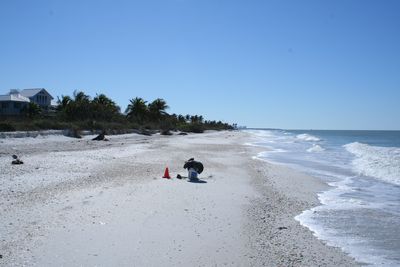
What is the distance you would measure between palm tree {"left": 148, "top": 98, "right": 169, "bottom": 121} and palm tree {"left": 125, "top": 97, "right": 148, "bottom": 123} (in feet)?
16.2

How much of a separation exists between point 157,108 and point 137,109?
7.52m

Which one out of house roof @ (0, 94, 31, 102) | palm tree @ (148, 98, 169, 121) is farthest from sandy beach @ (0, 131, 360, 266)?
palm tree @ (148, 98, 169, 121)

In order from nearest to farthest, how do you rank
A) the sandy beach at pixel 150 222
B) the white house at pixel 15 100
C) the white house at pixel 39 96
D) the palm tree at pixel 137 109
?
the sandy beach at pixel 150 222 → the white house at pixel 15 100 → the white house at pixel 39 96 → the palm tree at pixel 137 109

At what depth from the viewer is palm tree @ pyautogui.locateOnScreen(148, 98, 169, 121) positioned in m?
83.4

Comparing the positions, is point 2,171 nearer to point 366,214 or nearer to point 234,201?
point 234,201

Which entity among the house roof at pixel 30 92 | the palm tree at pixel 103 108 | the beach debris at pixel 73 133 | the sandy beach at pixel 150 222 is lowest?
the sandy beach at pixel 150 222

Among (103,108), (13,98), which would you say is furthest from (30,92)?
(103,108)

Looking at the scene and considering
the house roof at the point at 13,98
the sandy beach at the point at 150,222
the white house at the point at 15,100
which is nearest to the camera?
the sandy beach at the point at 150,222

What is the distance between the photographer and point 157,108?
83.7m

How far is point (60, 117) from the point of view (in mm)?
51469

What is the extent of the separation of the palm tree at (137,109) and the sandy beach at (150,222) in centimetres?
6347

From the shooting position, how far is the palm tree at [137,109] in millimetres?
76688

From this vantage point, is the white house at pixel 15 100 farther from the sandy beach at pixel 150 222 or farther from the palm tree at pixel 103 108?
the sandy beach at pixel 150 222

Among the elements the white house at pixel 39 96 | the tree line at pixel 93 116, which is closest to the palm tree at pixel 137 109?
the tree line at pixel 93 116
